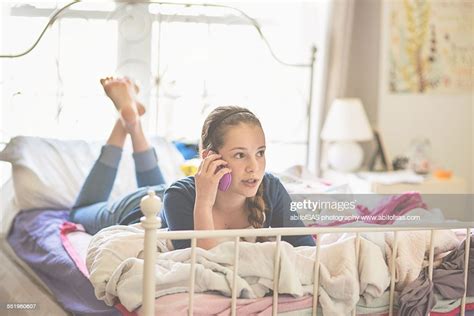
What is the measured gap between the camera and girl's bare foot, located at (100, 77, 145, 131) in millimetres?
2623

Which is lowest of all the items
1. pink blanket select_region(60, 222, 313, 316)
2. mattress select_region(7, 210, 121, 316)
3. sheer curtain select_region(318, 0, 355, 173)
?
mattress select_region(7, 210, 121, 316)

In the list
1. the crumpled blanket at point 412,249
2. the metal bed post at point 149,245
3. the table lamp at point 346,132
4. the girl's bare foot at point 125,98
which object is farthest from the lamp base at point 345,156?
the metal bed post at point 149,245

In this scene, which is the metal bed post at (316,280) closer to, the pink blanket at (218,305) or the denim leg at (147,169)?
the pink blanket at (218,305)

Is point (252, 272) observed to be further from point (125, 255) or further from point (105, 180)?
point (105, 180)

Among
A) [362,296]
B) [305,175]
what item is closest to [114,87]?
[305,175]

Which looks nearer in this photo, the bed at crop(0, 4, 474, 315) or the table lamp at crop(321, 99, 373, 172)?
the bed at crop(0, 4, 474, 315)

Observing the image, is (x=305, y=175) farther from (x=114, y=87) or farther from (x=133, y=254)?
(x=133, y=254)

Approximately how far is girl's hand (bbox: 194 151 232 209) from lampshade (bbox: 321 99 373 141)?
1827 mm

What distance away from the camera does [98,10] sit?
124 inches

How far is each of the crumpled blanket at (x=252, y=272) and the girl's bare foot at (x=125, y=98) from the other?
2.66ft

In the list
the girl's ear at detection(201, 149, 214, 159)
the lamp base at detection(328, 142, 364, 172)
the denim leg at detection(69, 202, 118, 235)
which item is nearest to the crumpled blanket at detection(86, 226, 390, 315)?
the girl's ear at detection(201, 149, 214, 159)

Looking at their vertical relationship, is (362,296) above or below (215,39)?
below

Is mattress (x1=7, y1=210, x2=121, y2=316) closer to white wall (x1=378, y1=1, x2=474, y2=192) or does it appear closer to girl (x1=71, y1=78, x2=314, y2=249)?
girl (x1=71, y1=78, x2=314, y2=249)

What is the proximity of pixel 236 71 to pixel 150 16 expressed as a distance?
20.6 inches
